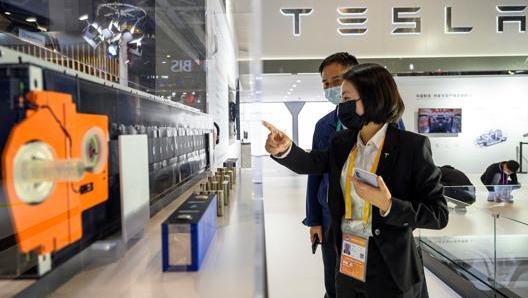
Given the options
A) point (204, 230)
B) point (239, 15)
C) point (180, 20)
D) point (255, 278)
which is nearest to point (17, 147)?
point (204, 230)

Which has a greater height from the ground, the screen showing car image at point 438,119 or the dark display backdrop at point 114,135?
the screen showing car image at point 438,119

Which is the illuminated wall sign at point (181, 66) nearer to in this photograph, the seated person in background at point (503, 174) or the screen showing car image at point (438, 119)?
the seated person in background at point (503, 174)

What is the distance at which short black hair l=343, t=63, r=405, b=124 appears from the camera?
1209mm

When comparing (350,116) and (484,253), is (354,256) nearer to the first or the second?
(350,116)

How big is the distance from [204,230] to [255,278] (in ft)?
0.81

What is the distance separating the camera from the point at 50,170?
60 cm

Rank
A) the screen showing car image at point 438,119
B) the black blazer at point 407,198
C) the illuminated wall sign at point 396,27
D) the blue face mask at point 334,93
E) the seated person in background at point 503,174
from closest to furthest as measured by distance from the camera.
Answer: the black blazer at point 407,198 < the blue face mask at point 334,93 < the seated person in background at point 503,174 < the illuminated wall sign at point 396,27 < the screen showing car image at point 438,119

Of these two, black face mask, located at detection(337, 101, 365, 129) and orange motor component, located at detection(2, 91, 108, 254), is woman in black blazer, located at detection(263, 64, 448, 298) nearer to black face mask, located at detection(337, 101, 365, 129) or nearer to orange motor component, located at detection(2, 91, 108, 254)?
black face mask, located at detection(337, 101, 365, 129)

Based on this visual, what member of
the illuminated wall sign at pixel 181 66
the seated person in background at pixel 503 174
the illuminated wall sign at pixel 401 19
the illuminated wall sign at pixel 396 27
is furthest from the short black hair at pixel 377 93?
the illuminated wall sign at pixel 401 19

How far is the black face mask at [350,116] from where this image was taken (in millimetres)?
1271

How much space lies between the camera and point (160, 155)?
1364 mm

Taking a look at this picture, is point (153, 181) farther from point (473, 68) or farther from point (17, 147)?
point (473, 68)

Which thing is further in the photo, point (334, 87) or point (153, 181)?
point (334, 87)

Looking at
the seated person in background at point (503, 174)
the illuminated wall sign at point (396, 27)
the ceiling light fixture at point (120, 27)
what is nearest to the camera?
the ceiling light fixture at point (120, 27)
